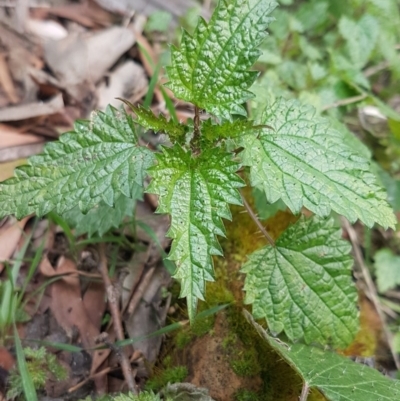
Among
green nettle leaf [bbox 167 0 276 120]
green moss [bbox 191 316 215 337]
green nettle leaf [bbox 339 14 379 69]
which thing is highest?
green nettle leaf [bbox 339 14 379 69]

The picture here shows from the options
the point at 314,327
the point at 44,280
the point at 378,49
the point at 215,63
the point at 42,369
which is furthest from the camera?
the point at 378,49

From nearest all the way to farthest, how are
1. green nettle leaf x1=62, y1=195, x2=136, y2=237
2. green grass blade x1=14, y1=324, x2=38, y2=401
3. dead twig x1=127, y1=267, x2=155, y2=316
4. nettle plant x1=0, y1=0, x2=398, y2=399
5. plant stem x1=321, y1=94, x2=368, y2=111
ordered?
nettle plant x1=0, y1=0, x2=398, y2=399 < green grass blade x1=14, y1=324, x2=38, y2=401 < green nettle leaf x1=62, y1=195, x2=136, y2=237 < dead twig x1=127, y1=267, x2=155, y2=316 < plant stem x1=321, y1=94, x2=368, y2=111

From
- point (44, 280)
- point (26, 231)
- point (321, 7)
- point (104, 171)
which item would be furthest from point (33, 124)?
point (321, 7)

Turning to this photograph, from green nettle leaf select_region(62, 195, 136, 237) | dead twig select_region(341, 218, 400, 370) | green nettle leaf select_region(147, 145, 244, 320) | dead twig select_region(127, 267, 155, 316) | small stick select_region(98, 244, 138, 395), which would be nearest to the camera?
green nettle leaf select_region(147, 145, 244, 320)

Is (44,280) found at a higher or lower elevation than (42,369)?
Result: higher

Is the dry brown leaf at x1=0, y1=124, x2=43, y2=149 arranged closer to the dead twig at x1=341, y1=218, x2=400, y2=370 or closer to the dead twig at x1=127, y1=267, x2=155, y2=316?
the dead twig at x1=127, y1=267, x2=155, y2=316

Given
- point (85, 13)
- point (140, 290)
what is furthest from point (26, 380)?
A: point (85, 13)

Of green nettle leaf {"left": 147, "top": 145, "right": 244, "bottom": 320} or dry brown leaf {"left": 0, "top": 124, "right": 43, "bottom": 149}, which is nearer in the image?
green nettle leaf {"left": 147, "top": 145, "right": 244, "bottom": 320}

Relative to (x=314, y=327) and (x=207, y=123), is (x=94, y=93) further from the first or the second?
(x=314, y=327)

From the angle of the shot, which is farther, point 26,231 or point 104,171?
point 26,231

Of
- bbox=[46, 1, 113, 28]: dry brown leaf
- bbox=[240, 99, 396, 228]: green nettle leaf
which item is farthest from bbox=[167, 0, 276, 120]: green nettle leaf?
bbox=[46, 1, 113, 28]: dry brown leaf
